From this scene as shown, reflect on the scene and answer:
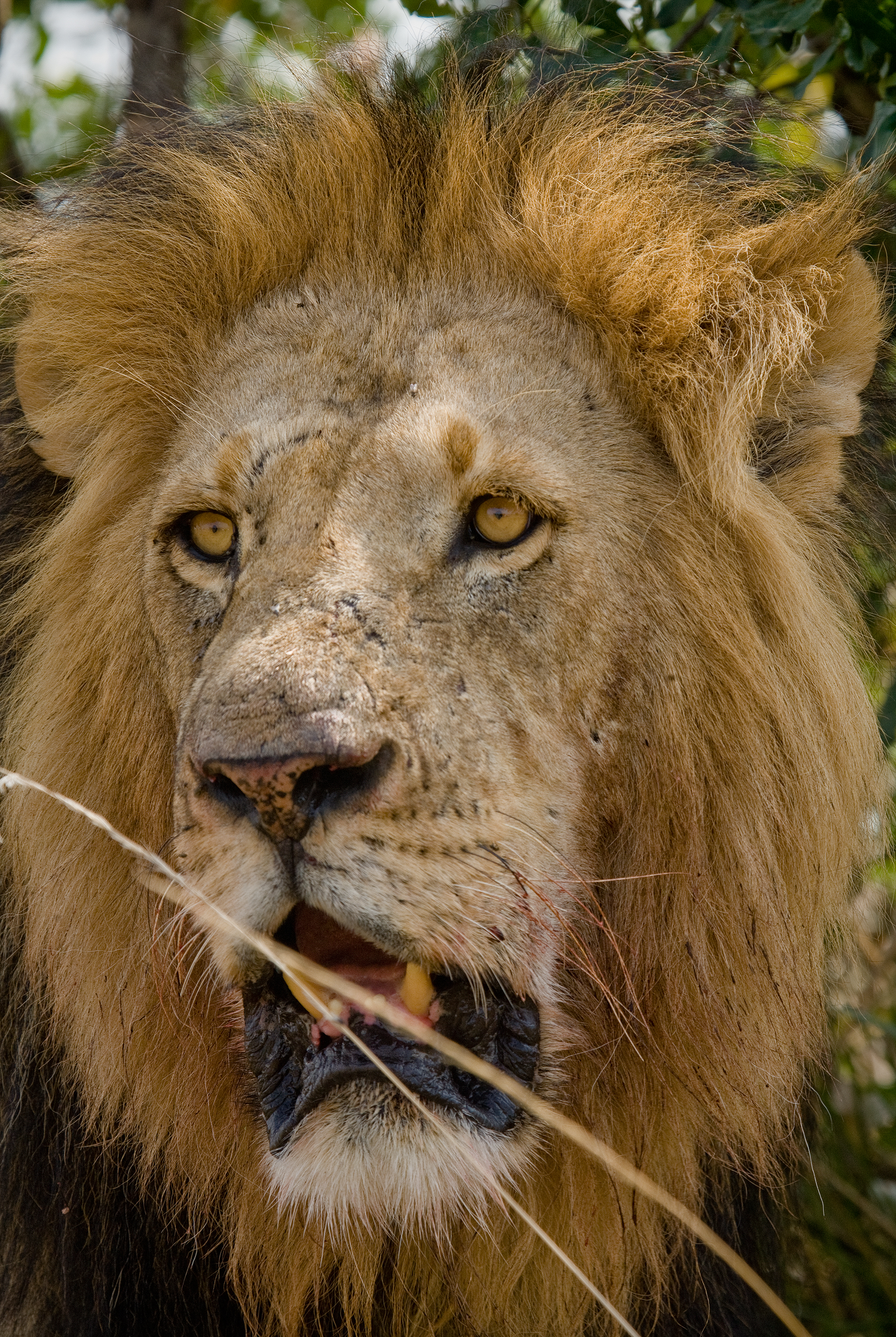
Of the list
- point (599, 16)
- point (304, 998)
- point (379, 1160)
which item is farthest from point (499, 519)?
point (599, 16)

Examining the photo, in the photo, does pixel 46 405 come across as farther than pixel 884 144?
No

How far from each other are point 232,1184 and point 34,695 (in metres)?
1.05

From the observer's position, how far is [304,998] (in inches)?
85.4

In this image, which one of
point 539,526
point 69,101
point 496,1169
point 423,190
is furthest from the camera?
point 69,101

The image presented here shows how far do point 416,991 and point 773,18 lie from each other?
2.44m

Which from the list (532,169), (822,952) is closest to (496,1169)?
(822,952)

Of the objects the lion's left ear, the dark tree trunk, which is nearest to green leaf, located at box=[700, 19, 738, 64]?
the lion's left ear

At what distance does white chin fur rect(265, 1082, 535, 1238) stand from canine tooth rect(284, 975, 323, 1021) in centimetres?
13

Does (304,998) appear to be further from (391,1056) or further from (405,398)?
(405,398)

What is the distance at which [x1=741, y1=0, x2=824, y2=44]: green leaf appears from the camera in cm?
317

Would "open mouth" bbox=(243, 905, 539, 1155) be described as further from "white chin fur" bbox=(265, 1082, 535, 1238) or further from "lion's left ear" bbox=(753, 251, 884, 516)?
"lion's left ear" bbox=(753, 251, 884, 516)

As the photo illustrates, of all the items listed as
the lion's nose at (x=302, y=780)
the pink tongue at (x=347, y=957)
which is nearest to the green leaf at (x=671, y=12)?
the lion's nose at (x=302, y=780)

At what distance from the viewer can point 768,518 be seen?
2.48 meters

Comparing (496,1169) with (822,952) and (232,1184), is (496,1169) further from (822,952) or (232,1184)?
(822,952)
